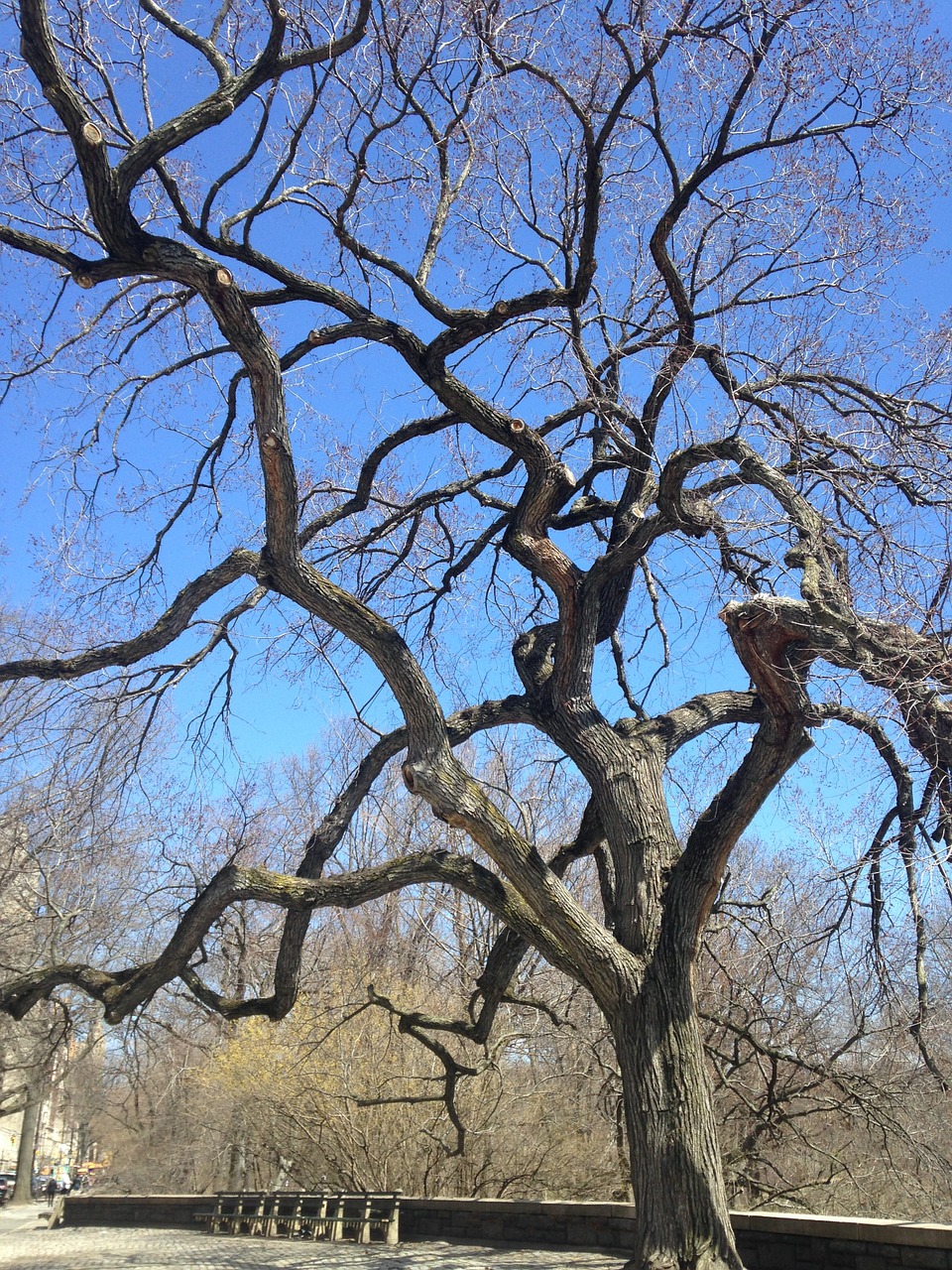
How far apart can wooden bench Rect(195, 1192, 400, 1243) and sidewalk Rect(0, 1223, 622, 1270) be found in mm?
324

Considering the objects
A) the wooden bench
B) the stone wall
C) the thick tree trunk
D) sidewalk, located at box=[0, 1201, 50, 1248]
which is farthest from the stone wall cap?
sidewalk, located at box=[0, 1201, 50, 1248]

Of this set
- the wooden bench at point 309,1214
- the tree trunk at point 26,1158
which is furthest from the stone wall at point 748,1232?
the tree trunk at point 26,1158

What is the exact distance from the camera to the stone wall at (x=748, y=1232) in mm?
6656

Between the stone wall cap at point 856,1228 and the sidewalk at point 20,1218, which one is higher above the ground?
the stone wall cap at point 856,1228

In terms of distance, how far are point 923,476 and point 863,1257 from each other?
17.2ft

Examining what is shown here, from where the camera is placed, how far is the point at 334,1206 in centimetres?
1305

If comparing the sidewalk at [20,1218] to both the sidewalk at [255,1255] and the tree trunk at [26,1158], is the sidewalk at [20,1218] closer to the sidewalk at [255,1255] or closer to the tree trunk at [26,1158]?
the tree trunk at [26,1158]

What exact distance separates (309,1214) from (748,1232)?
26.2 feet

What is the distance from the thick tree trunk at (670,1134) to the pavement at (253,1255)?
2959 mm

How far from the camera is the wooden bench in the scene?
39.5ft

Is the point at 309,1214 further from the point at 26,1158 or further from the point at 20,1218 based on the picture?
the point at 26,1158

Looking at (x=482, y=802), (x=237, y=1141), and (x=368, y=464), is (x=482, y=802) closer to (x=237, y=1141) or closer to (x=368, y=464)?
(x=368, y=464)

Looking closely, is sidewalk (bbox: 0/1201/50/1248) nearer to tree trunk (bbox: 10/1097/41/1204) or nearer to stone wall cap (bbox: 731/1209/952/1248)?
tree trunk (bbox: 10/1097/41/1204)

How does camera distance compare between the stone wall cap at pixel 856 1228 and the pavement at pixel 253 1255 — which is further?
the pavement at pixel 253 1255
